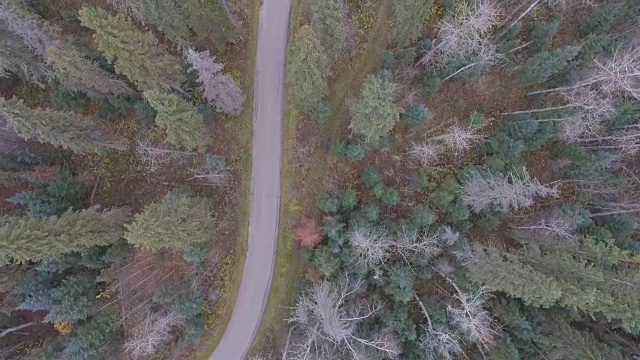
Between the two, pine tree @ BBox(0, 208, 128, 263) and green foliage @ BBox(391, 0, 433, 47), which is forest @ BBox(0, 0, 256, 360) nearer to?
pine tree @ BBox(0, 208, 128, 263)

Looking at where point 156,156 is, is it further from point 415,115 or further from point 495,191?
Answer: point 495,191

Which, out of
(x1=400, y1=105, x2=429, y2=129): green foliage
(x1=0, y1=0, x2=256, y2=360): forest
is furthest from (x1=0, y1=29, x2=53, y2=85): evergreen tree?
(x1=400, y1=105, x2=429, y2=129): green foliage

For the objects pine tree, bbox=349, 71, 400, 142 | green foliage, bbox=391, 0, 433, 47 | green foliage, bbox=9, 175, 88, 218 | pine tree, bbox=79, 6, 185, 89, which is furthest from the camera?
green foliage, bbox=9, 175, 88, 218

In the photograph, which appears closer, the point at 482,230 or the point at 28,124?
the point at 28,124

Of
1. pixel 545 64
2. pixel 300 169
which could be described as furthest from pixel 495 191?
pixel 300 169

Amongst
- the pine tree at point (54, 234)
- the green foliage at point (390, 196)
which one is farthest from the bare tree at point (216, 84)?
the green foliage at point (390, 196)

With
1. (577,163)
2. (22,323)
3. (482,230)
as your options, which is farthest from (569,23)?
(22,323)

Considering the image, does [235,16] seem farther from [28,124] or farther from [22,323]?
[22,323]
